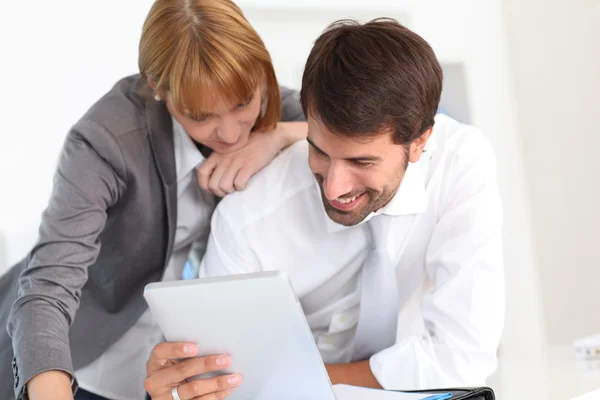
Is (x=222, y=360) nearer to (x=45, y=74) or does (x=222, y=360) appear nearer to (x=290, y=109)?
(x=290, y=109)

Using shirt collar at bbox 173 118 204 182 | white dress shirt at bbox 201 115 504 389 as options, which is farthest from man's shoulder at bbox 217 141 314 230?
shirt collar at bbox 173 118 204 182

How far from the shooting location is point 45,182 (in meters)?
2.65

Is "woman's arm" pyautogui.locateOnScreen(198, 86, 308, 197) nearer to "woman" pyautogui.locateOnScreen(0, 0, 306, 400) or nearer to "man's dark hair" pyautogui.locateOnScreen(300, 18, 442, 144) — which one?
"woman" pyautogui.locateOnScreen(0, 0, 306, 400)

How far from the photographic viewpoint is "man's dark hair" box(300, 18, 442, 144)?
1341 millimetres

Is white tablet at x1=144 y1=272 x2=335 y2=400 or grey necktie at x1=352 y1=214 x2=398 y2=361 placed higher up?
white tablet at x1=144 y1=272 x2=335 y2=400

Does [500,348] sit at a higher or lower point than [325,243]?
lower

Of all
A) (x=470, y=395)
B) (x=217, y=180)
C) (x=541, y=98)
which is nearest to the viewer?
(x=470, y=395)

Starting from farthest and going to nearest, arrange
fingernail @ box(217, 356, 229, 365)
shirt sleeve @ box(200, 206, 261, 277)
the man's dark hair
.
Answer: shirt sleeve @ box(200, 206, 261, 277) → the man's dark hair → fingernail @ box(217, 356, 229, 365)

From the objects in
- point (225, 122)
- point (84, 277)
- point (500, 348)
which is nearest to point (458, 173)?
point (225, 122)

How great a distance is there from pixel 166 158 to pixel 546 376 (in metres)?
1.57

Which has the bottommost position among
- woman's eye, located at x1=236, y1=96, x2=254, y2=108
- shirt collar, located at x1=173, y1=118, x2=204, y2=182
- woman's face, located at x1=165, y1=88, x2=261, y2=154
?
shirt collar, located at x1=173, y1=118, x2=204, y2=182

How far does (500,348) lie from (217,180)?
1.47m

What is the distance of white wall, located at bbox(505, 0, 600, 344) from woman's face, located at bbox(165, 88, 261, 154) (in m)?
1.53

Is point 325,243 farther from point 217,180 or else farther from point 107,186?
point 107,186
